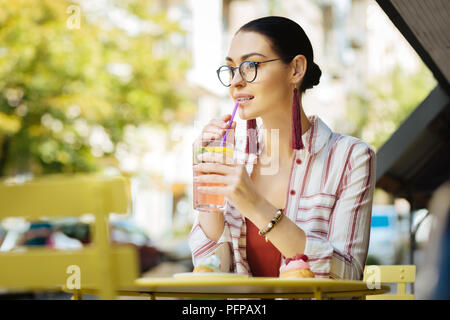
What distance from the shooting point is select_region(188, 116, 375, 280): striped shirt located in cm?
249

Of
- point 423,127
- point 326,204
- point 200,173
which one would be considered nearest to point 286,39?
point 326,204

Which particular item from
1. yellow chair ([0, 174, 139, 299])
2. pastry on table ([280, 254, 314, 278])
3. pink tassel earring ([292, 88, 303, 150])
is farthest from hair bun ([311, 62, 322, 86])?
yellow chair ([0, 174, 139, 299])

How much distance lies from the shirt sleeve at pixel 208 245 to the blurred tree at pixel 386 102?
81.8 feet

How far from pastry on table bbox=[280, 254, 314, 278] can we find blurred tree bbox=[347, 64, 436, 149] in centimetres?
2541

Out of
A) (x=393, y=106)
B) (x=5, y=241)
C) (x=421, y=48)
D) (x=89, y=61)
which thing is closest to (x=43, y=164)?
(x=89, y=61)

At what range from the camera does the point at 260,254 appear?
8.93ft

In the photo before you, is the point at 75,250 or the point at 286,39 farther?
the point at 286,39

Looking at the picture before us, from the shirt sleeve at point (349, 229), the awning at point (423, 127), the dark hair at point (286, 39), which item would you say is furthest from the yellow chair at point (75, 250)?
the awning at point (423, 127)

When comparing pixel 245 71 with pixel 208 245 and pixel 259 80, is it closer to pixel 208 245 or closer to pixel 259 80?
pixel 259 80

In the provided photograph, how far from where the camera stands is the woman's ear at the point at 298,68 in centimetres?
278

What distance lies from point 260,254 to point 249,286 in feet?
3.14
